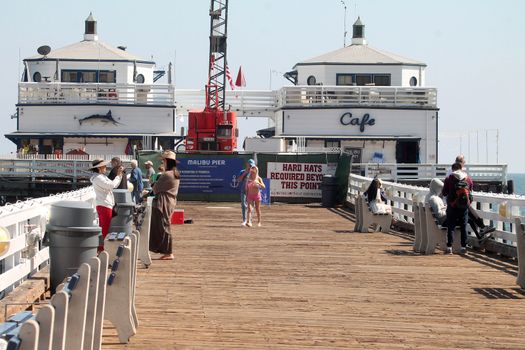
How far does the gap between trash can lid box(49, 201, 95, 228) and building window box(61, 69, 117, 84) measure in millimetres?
55622

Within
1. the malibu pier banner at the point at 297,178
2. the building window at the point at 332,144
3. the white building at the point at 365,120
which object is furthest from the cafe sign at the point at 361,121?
the malibu pier banner at the point at 297,178

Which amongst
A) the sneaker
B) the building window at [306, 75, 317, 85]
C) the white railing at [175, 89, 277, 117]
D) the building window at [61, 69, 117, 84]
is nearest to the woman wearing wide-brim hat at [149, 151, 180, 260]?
the sneaker

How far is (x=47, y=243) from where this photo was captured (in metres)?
14.3

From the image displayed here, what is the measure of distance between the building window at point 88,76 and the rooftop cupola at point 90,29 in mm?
7783

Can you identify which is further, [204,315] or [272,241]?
[272,241]

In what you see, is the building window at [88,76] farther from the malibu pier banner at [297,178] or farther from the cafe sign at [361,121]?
the malibu pier banner at [297,178]

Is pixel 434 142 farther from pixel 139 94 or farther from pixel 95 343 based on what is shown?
pixel 95 343

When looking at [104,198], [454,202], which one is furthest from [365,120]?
[104,198]

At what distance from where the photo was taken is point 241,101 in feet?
231

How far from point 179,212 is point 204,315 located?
17.6m

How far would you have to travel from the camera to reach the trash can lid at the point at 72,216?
13453 millimetres

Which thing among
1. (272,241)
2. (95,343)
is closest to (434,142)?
(272,241)

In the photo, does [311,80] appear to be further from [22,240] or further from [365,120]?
[22,240]

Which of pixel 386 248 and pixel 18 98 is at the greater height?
pixel 18 98
